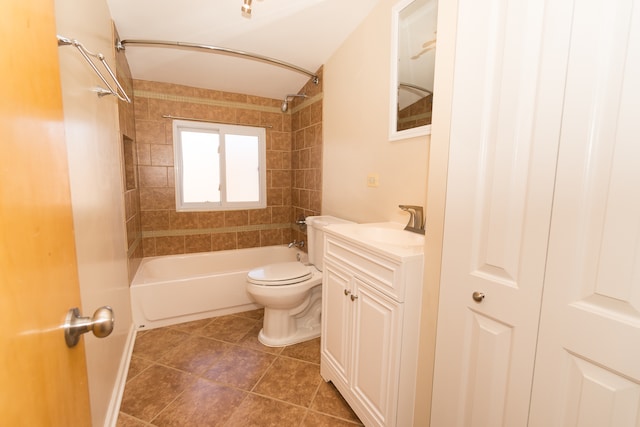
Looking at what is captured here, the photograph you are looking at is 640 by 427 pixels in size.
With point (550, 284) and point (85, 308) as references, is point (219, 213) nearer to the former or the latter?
point (85, 308)

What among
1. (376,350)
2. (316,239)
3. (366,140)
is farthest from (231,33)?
(376,350)

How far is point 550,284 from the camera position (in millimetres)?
736

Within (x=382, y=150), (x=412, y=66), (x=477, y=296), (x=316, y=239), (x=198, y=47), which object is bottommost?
(x=316, y=239)

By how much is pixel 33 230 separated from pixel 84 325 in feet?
0.76

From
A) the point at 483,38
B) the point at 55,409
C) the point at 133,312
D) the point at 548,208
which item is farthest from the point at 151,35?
the point at 548,208

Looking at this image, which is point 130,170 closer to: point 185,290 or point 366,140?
point 185,290

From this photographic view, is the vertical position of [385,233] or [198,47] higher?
[198,47]

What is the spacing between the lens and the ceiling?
1880mm

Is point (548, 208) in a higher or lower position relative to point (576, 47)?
lower

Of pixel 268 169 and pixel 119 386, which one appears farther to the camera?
pixel 268 169

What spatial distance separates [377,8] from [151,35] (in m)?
1.71

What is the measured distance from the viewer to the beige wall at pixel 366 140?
5.54 feet

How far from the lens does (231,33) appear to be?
7.00 feet

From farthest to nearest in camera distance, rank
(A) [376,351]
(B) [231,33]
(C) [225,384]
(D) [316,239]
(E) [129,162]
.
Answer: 1. (E) [129,162]
2. (D) [316,239]
3. (B) [231,33]
4. (C) [225,384]
5. (A) [376,351]
